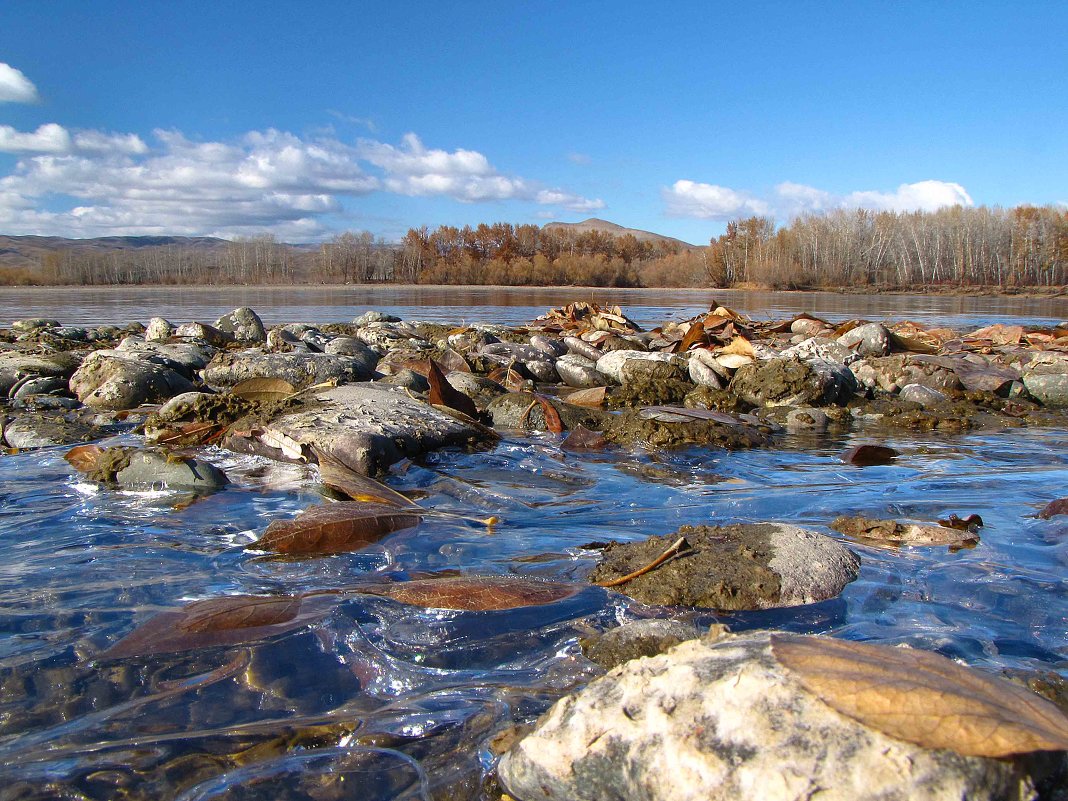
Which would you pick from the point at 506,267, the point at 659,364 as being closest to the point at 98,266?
the point at 506,267

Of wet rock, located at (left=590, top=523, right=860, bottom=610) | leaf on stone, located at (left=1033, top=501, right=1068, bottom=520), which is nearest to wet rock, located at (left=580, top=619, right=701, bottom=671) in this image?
wet rock, located at (left=590, top=523, right=860, bottom=610)

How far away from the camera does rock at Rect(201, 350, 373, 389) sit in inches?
244

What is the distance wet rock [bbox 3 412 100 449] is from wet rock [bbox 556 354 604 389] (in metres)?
4.12

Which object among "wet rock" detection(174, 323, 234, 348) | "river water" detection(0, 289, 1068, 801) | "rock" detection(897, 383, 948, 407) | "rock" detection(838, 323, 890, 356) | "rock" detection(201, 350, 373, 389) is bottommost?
"river water" detection(0, 289, 1068, 801)

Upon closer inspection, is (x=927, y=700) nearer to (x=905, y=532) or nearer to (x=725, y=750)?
(x=725, y=750)

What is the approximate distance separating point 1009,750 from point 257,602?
72.3 inches

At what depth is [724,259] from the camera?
2859 inches

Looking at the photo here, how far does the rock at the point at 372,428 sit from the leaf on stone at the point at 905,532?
234cm

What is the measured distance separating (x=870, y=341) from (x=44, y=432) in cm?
738

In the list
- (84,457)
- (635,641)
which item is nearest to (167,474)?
(84,457)

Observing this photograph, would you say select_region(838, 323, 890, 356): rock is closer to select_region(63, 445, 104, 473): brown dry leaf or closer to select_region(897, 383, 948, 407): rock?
select_region(897, 383, 948, 407): rock

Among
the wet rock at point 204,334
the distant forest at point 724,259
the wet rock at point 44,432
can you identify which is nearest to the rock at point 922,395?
the wet rock at point 44,432

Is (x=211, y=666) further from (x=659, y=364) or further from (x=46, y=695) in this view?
(x=659, y=364)

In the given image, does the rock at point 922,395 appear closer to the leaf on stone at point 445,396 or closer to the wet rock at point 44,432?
the leaf on stone at point 445,396
